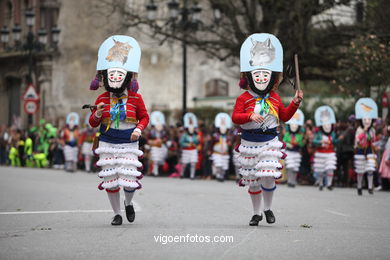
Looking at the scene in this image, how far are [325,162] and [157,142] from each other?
768 cm

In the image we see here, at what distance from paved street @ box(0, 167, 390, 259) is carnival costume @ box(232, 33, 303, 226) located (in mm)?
563

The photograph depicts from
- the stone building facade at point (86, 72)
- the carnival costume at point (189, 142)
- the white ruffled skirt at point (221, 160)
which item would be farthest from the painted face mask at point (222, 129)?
the stone building facade at point (86, 72)

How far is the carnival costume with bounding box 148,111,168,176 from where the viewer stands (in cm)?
2677

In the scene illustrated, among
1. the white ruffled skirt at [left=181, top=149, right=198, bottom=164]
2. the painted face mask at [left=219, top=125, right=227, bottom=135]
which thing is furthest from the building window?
the painted face mask at [left=219, top=125, right=227, bottom=135]

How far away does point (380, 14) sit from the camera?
24609mm

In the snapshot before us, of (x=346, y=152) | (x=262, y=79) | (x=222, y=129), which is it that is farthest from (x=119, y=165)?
(x=222, y=129)

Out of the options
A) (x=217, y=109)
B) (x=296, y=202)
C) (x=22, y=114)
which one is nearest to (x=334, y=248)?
(x=296, y=202)

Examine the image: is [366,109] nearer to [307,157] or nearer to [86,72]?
[307,157]

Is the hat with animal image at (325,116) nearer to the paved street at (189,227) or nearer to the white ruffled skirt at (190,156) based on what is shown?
the paved street at (189,227)

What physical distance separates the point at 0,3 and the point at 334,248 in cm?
4689

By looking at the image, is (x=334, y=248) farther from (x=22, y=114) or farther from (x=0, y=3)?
(x=0, y=3)

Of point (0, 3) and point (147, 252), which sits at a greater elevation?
point (0, 3)

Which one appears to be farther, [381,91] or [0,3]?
[0,3]

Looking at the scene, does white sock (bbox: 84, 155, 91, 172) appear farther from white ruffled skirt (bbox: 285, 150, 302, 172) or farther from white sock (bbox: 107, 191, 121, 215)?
white sock (bbox: 107, 191, 121, 215)
